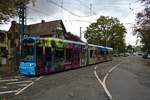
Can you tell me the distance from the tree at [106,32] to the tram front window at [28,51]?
283 ft

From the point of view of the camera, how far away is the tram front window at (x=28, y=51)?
23750mm

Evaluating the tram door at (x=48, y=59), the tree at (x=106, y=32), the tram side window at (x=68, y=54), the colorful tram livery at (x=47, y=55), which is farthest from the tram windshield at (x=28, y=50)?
the tree at (x=106, y=32)

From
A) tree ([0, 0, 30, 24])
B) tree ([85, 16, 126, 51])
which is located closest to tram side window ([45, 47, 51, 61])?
tree ([0, 0, 30, 24])

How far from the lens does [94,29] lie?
112250mm

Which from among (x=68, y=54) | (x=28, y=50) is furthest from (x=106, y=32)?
(x=28, y=50)

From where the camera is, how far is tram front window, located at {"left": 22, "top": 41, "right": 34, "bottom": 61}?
23750 mm

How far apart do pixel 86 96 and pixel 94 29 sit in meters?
100

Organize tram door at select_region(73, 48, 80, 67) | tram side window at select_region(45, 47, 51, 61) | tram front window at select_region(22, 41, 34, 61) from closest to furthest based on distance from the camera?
tram front window at select_region(22, 41, 34, 61) → tram side window at select_region(45, 47, 51, 61) → tram door at select_region(73, 48, 80, 67)

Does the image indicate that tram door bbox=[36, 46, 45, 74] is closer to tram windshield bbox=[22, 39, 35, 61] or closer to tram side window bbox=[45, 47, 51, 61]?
tram windshield bbox=[22, 39, 35, 61]

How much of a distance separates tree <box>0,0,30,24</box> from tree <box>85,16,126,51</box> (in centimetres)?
8349

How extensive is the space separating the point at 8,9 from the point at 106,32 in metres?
87.7

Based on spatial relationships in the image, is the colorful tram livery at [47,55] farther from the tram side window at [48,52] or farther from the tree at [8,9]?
the tree at [8,9]

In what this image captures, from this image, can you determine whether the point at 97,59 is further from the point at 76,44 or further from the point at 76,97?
the point at 76,97

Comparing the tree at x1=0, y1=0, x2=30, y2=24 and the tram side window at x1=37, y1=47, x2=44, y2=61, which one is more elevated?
the tree at x1=0, y1=0, x2=30, y2=24
